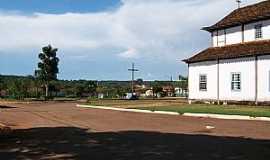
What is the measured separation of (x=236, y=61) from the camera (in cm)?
3631

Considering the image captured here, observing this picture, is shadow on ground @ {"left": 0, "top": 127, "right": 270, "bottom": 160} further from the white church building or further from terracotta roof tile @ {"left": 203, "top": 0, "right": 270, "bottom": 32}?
terracotta roof tile @ {"left": 203, "top": 0, "right": 270, "bottom": 32}

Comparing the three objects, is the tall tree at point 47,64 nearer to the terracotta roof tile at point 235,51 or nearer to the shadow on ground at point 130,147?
the terracotta roof tile at point 235,51

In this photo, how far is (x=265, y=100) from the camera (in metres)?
33.4

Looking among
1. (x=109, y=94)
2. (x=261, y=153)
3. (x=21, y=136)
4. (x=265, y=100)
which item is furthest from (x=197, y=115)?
(x=109, y=94)

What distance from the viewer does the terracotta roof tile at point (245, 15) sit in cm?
3681

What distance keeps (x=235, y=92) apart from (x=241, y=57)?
2.70 meters

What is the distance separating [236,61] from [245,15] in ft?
18.2

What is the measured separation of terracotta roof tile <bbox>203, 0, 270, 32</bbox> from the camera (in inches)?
1449

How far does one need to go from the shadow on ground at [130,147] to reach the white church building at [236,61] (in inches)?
752

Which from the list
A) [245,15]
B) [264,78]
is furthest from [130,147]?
[245,15]

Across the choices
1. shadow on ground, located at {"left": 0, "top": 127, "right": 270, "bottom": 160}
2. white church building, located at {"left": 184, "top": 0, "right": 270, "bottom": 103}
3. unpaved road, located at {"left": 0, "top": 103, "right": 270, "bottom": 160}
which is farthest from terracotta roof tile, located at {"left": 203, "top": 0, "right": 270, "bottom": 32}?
Result: shadow on ground, located at {"left": 0, "top": 127, "right": 270, "bottom": 160}

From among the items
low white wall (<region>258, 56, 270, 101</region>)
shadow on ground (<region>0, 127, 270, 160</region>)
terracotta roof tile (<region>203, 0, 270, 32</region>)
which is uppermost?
terracotta roof tile (<region>203, 0, 270, 32</region>)

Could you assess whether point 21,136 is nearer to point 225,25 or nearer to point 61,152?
point 61,152

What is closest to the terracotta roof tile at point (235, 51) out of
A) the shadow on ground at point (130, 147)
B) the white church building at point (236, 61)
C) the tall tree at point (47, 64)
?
the white church building at point (236, 61)
